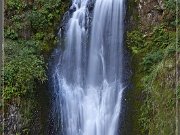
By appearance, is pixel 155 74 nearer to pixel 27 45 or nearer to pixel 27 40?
pixel 27 45

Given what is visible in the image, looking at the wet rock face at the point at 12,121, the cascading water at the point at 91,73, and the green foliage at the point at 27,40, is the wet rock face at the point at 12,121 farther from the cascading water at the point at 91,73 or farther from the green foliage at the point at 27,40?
the cascading water at the point at 91,73

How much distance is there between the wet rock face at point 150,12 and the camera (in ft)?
23.1

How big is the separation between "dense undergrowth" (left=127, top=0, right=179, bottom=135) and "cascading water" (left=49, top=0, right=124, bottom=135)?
1.19ft

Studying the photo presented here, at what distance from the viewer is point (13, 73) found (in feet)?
19.1

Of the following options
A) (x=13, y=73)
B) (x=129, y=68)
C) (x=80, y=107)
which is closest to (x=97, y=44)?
(x=129, y=68)

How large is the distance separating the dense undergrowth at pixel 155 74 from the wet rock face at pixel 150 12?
0.09 metres

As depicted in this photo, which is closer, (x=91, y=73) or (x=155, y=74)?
(x=155, y=74)

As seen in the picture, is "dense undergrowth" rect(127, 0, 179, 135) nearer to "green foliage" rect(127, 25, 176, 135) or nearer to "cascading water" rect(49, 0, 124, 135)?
"green foliage" rect(127, 25, 176, 135)

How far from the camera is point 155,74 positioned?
544cm

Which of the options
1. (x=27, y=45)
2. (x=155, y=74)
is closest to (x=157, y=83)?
(x=155, y=74)

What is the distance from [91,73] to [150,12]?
1890mm

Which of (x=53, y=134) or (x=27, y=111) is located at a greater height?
(x=27, y=111)

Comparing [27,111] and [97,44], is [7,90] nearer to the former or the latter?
[27,111]

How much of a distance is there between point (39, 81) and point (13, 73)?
589 mm
